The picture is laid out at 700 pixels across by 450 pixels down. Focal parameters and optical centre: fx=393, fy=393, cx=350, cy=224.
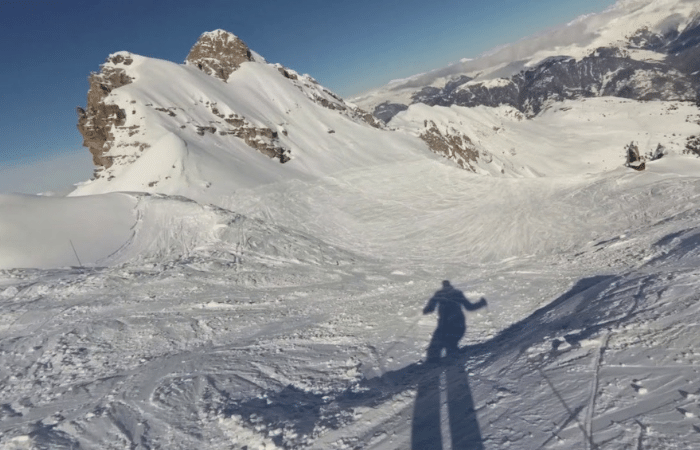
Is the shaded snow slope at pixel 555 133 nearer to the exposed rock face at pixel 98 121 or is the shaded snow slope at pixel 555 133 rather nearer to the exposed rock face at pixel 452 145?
the exposed rock face at pixel 452 145

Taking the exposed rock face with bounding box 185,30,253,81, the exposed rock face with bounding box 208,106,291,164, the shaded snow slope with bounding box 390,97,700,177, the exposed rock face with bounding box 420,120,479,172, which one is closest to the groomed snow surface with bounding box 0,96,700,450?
the exposed rock face with bounding box 208,106,291,164

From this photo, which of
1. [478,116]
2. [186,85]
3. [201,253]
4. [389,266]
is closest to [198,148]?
[186,85]

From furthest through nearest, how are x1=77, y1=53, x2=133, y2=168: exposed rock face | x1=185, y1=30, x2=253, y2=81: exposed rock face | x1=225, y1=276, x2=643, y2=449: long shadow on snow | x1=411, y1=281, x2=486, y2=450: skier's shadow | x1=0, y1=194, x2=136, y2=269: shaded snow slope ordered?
1. x1=185, y1=30, x2=253, y2=81: exposed rock face
2. x1=77, y1=53, x2=133, y2=168: exposed rock face
3. x1=0, y1=194, x2=136, y2=269: shaded snow slope
4. x1=225, y1=276, x2=643, y2=449: long shadow on snow
5. x1=411, y1=281, x2=486, y2=450: skier's shadow

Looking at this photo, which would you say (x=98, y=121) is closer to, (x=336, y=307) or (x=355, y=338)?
(x=336, y=307)

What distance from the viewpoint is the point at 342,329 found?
11227 millimetres

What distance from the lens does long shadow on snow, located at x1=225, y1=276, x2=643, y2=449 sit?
6281mm

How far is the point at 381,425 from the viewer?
5953mm

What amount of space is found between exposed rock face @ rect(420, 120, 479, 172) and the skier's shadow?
48.4 m

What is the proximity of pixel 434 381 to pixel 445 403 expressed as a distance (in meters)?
1.15

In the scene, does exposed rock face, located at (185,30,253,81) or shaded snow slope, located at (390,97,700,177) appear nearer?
exposed rock face, located at (185,30,253,81)

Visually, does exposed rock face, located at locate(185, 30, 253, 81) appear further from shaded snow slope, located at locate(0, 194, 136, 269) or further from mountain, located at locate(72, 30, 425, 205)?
shaded snow slope, located at locate(0, 194, 136, 269)

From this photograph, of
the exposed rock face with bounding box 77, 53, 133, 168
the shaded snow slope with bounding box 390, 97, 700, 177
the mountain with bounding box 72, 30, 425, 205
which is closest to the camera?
the mountain with bounding box 72, 30, 425, 205

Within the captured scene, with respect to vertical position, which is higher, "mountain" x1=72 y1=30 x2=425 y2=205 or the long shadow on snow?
"mountain" x1=72 y1=30 x2=425 y2=205

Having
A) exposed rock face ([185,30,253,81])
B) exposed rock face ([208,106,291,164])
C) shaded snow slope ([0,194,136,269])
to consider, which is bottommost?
shaded snow slope ([0,194,136,269])
